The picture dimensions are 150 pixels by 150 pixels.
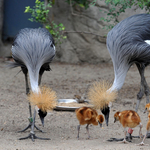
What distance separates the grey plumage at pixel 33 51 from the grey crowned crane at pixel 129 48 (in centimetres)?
82

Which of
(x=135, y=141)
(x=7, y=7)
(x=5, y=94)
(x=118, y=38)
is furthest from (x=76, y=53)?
(x=135, y=141)

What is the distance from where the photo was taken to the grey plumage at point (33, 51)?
11.6 ft

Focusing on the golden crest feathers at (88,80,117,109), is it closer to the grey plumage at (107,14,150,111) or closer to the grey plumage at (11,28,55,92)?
the grey plumage at (107,14,150,111)

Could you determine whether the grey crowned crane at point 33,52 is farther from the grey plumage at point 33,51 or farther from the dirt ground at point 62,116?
the dirt ground at point 62,116

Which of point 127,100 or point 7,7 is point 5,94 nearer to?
point 127,100

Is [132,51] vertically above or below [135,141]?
above

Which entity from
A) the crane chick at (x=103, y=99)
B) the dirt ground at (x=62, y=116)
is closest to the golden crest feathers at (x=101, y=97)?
the crane chick at (x=103, y=99)

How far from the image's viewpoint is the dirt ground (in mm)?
3061

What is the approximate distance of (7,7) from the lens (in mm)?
8945

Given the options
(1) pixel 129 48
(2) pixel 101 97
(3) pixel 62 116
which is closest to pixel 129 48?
(1) pixel 129 48

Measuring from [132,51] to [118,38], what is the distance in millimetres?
247

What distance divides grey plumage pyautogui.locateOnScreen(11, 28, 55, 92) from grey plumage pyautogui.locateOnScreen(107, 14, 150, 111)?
82cm

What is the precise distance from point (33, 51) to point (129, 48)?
46.8 inches

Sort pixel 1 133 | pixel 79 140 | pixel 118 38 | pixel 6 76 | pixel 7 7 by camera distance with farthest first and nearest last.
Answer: pixel 7 7 < pixel 6 76 < pixel 118 38 < pixel 1 133 < pixel 79 140
